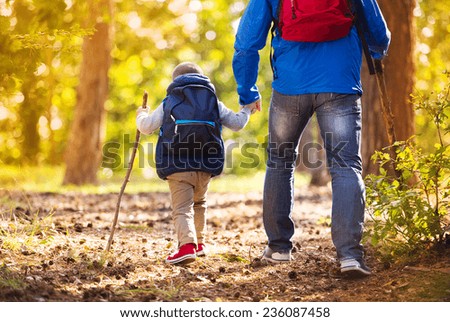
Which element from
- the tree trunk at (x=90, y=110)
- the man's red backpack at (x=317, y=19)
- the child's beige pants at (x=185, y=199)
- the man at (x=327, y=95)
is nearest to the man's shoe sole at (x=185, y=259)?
the child's beige pants at (x=185, y=199)

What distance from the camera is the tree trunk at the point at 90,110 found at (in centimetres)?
1306

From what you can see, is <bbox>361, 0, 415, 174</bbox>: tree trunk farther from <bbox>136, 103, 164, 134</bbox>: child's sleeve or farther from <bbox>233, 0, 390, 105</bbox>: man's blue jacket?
<bbox>136, 103, 164, 134</bbox>: child's sleeve

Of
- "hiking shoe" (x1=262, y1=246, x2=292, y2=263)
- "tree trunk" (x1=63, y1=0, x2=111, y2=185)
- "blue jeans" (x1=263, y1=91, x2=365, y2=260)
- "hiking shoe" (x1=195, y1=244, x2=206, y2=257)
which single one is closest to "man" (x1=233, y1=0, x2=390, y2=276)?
"blue jeans" (x1=263, y1=91, x2=365, y2=260)

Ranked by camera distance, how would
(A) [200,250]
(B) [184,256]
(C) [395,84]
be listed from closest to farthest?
(B) [184,256] → (A) [200,250] → (C) [395,84]

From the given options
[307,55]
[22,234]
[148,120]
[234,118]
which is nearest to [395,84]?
[234,118]

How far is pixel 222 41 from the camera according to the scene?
22.4 metres

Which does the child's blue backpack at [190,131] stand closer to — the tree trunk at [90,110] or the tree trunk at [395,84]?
the tree trunk at [395,84]

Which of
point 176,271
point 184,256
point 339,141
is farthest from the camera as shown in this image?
point 184,256

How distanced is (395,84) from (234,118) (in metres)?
2.68

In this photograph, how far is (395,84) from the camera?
710 cm

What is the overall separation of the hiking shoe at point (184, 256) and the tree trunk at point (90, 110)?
8.71 metres

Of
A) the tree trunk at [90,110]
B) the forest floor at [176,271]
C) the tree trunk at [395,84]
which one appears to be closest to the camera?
the forest floor at [176,271]

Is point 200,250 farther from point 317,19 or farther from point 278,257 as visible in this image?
point 317,19

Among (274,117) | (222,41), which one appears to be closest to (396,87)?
(274,117)
